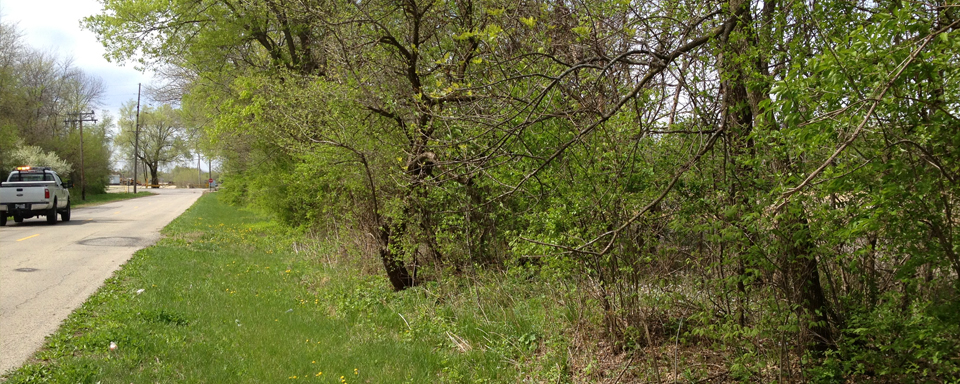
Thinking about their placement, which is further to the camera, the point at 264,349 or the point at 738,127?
the point at 264,349

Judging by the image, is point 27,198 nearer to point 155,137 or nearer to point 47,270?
point 47,270

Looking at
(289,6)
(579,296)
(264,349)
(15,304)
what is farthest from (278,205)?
(579,296)

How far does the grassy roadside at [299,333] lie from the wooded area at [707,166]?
673 mm

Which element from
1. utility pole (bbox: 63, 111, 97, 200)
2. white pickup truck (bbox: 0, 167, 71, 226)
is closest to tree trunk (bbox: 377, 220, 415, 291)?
white pickup truck (bbox: 0, 167, 71, 226)

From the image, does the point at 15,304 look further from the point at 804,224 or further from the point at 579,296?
the point at 804,224

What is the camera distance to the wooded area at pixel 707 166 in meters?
3.25

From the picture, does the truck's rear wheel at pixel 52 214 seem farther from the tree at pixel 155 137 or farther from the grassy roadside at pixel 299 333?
the tree at pixel 155 137

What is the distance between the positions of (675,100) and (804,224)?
2.00 meters

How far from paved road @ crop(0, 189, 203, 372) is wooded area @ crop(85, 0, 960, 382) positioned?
171 inches

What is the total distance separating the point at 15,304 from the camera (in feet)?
25.8

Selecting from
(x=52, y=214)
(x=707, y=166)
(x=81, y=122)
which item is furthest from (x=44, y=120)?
(x=707, y=166)

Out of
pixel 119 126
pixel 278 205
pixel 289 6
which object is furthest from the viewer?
pixel 119 126

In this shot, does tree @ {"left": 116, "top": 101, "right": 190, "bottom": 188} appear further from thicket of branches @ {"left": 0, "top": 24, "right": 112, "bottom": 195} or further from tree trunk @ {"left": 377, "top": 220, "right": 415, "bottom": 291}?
tree trunk @ {"left": 377, "top": 220, "right": 415, "bottom": 291}

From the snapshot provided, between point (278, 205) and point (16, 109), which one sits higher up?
point (16, 109)
